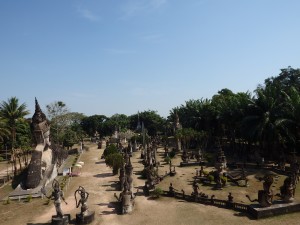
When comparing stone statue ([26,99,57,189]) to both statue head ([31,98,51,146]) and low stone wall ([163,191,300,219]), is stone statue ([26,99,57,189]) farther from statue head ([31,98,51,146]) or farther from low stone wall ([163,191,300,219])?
low stone wall ([163,191,300,219])

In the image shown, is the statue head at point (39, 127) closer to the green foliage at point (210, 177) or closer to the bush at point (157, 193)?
the bush at point (157, 193)

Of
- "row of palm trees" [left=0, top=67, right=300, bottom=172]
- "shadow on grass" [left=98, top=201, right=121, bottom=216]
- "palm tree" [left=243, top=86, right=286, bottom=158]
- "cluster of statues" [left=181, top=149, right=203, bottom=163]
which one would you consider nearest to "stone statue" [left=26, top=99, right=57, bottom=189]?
"row of palm trees" [left=0, top=67, right=300, bottom=172]

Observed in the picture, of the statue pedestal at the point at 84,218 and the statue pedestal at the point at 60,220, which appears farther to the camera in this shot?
the statue pedestal at the point at 84,218

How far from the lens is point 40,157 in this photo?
111ft

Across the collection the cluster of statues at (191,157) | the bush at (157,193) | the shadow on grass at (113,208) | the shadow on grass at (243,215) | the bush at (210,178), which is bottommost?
the shadow on grass at (243,215)

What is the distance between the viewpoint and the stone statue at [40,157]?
31.4 meters

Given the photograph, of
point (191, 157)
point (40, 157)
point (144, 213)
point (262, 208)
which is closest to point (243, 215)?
point (262, 208)

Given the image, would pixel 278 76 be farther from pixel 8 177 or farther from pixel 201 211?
pixel 8 177

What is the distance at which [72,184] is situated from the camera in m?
33.2

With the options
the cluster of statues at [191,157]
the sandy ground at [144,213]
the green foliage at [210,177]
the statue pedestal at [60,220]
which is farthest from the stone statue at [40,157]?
the cluster of statues at [191,157]

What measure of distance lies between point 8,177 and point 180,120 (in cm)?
4548

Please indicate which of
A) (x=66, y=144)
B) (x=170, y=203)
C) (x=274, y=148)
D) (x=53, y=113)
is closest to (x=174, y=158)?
(x=274, y=148)

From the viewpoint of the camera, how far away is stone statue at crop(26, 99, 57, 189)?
103ft

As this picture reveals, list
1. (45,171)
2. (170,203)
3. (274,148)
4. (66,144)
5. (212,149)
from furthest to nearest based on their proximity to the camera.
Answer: (66,144)
(212,149)
(274,148)
(45,171)
(170,203)
